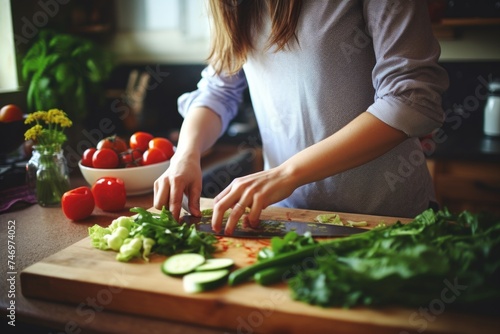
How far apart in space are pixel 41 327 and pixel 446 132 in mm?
2376

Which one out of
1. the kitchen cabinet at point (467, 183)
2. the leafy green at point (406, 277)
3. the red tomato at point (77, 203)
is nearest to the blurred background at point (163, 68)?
the kitchen cabinet at point (467, 183)

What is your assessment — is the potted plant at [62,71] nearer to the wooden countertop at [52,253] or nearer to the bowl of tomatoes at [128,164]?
the bowl of tomatoes at [128,164]

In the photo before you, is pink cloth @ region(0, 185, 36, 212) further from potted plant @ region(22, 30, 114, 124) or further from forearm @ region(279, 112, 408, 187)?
forearm @ region(279, 112, 408, 187)

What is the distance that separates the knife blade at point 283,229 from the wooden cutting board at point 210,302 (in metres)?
0.05

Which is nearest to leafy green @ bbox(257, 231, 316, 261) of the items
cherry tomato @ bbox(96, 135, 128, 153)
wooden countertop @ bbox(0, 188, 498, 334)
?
wooden countertop @ bbox(0, 188, 498, 334)

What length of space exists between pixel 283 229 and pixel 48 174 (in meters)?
0.75

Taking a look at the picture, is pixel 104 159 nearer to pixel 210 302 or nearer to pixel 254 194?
pixel 254 194

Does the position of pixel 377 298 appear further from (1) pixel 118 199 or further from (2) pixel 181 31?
(2) pixel 181 31

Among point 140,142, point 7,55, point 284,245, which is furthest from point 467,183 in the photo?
point 7,55

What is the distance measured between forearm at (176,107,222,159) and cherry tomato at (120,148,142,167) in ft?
0.77

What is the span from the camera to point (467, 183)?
2.25 meters

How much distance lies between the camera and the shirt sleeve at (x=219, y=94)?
1.44 m

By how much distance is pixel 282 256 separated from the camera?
85 cm

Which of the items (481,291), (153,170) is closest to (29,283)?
(153,170)
